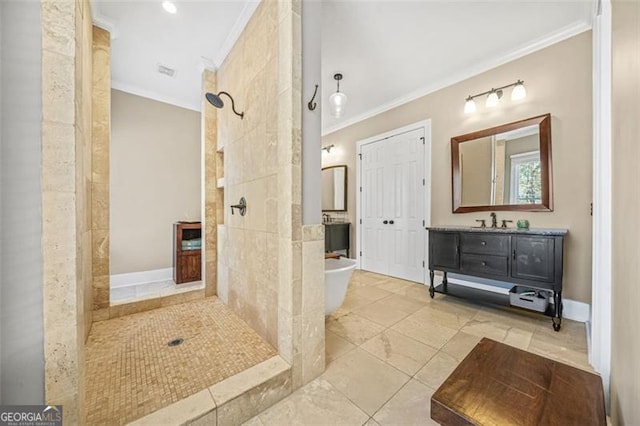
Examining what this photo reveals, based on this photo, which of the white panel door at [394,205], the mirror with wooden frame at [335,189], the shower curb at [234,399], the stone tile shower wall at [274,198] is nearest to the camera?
the shower curb at [234,399]

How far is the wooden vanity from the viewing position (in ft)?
6.59

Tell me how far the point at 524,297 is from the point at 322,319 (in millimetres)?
2094

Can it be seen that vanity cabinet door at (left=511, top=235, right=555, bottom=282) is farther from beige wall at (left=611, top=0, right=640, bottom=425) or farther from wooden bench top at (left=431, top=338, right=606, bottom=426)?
wooden bench top at (left=431, top=338, right=606, bottom=426)

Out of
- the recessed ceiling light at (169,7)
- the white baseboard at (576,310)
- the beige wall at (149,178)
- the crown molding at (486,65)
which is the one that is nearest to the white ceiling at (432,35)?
the crown molding at (486,65)

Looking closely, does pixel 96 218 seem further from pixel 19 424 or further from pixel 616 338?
pixel 616 338

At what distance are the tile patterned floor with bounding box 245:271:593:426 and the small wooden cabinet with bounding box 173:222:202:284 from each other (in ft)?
7.05

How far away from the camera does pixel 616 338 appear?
3.19 feet

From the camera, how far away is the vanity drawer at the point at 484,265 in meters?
2.25

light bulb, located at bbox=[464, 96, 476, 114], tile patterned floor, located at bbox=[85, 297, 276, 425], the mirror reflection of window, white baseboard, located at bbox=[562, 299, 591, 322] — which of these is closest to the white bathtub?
tile patterned floor, located at bbox=[85, 297, 276, 425]

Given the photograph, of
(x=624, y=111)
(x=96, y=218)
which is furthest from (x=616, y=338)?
(x=96, y=218)

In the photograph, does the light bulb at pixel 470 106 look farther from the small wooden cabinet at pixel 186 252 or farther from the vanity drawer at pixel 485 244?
the small wooden cabinet at pixel 186 252

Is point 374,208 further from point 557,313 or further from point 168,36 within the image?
point 168,36

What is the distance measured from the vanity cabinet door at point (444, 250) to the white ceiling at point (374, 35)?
1.98m

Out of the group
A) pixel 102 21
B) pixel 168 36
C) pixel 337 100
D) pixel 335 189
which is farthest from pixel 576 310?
pixel 102 21
